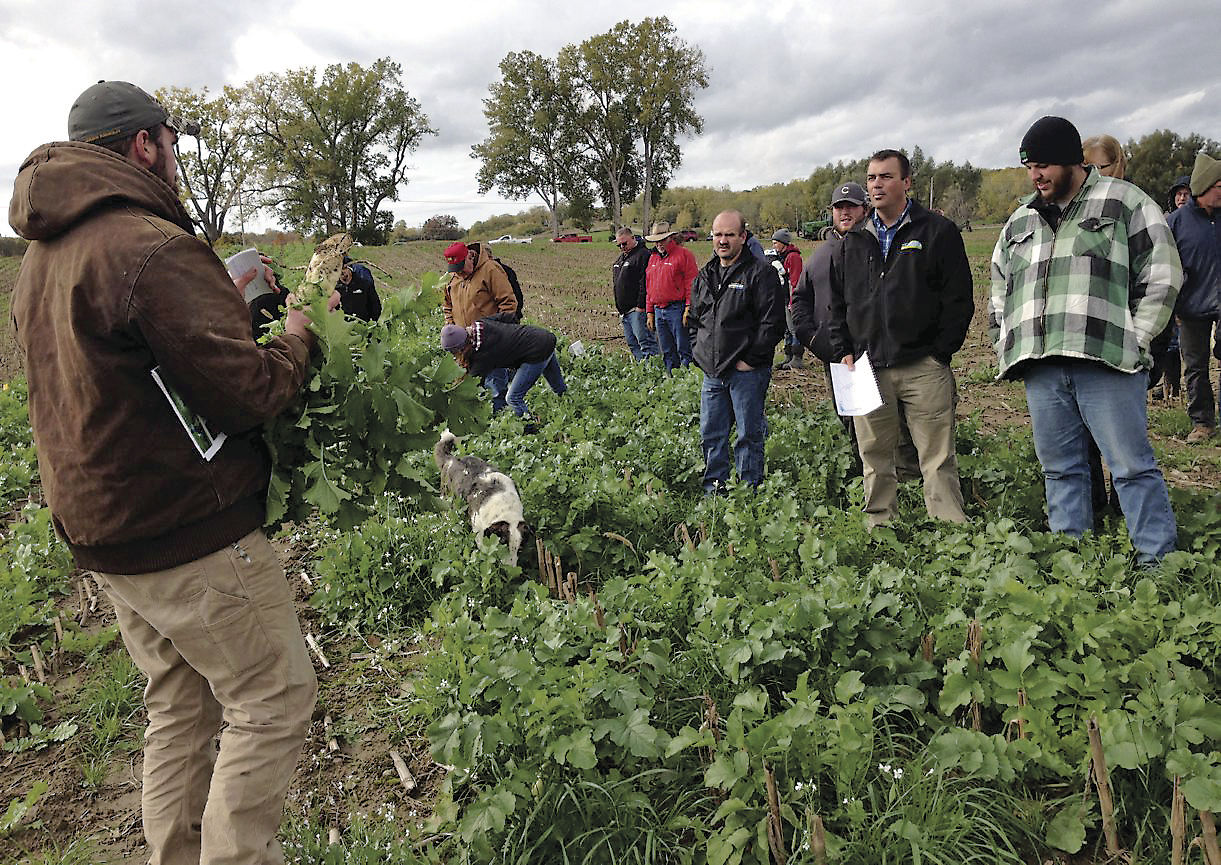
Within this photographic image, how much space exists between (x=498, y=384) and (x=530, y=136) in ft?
156

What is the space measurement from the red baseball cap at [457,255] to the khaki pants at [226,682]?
5.54m

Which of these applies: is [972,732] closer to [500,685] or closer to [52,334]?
[500,685]

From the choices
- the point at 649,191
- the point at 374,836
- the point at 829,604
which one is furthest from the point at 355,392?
the point at 649,191

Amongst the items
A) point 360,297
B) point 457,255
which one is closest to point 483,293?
point 457,255

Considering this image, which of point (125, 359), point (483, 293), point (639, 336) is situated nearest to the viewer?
point (125, 359)

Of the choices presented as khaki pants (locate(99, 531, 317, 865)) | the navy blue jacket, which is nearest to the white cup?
khaki pants (locate(99, 531, 317, 865))

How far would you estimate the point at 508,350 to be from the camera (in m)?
7.05

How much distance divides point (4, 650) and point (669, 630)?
384 cm

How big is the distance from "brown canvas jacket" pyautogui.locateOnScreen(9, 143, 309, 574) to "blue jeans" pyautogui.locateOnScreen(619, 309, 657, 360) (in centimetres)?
794

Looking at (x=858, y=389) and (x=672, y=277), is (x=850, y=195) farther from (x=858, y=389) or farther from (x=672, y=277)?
(x=672, y=277)

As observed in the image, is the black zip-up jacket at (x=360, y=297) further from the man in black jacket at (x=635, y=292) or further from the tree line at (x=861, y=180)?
the tree line at (x=861, y=180)

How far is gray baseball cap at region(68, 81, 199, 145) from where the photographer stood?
208 cm

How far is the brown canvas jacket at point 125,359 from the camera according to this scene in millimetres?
1896

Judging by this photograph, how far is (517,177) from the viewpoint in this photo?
5256 centimetres
